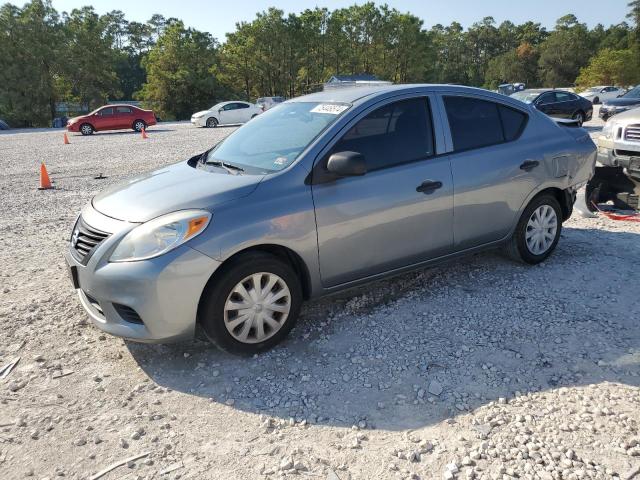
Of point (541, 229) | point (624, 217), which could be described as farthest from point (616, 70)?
point (541, 229)

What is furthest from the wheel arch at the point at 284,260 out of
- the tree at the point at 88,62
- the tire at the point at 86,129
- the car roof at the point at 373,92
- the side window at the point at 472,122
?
the tree at the point at 88,62

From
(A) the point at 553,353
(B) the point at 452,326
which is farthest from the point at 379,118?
(A) the point at 553,353

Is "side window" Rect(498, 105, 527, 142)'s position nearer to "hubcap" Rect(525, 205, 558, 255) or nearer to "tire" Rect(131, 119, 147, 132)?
"hubcap" Rect(525, 205, 558, 255)

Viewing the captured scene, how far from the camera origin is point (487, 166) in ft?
14.5

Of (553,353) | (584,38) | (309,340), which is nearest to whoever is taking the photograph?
(553,353)

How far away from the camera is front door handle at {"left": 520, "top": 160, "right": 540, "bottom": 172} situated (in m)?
4.67

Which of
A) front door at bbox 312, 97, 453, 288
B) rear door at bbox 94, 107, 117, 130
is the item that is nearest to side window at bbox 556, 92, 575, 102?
front door at bbox 312, 97, 453, 288

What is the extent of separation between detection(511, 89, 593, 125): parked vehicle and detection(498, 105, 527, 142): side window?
15.3 metres

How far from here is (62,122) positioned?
39844 millimetres

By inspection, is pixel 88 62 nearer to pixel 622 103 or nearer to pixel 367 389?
pixel 622 103

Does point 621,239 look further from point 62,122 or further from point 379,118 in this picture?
point 62,122

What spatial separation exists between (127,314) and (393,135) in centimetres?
234

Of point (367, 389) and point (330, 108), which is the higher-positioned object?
point (330, 108)

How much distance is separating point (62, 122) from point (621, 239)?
138 ft
